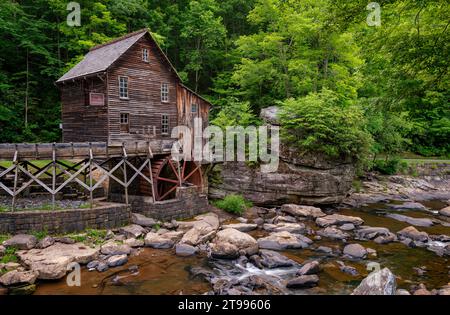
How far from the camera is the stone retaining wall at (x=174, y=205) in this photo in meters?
15.0

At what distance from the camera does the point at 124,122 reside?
64.3 ft

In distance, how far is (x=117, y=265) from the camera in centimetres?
1045

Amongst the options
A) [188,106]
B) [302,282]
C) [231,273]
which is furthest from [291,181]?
[188,106]

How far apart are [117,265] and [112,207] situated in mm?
3497

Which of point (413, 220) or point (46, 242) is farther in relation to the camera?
point (413, 220)

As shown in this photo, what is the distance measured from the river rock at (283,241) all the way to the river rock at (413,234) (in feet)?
14.7

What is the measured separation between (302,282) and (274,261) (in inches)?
64.9

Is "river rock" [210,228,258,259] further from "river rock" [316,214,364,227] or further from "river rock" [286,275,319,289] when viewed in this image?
"river rock" [316,214,364,227]

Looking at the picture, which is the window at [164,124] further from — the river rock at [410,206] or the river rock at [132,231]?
the river rock at [410,206]

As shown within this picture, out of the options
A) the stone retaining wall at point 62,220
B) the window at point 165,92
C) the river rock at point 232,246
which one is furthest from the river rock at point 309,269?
the window at point 165,92

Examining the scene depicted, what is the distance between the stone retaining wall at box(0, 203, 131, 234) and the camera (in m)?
11.6

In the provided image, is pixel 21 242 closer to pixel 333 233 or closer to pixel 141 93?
pixel 141 93

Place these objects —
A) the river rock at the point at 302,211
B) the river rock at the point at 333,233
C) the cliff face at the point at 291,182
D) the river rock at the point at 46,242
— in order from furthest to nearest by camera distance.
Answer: the cliff face at the point at 291,182 < the river rock at the point at 302,211 < the river rock at the point at 333,233 < the river rock at the point at 46,242
